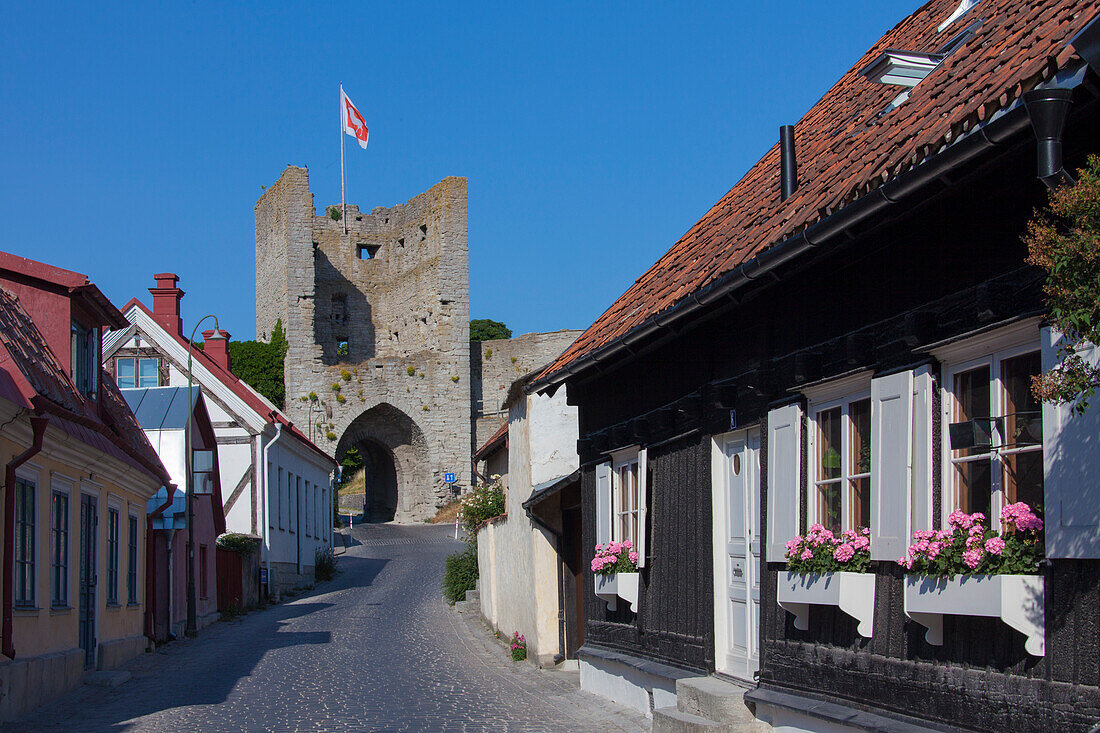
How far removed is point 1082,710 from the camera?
469 centimetres

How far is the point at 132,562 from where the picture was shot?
1617 centimetres

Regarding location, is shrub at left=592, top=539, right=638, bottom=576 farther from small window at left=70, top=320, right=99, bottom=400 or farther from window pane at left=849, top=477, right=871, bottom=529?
small window at left=70, top=320, right=99, bottom=400

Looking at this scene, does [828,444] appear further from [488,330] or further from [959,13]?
[488,330]

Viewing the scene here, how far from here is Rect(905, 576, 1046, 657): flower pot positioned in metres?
4.94

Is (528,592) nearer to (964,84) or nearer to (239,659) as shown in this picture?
(239,659)

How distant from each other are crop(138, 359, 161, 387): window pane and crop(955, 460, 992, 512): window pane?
2270 centimetres

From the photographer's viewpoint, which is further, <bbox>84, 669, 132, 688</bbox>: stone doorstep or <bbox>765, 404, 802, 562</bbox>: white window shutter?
<bbox>84, 669, 132, 688</bbox>: stone doorstep

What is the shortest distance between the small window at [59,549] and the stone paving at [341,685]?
0.98 metres

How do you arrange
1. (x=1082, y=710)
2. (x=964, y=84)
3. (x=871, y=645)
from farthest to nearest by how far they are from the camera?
(x=964, y=84), (x=871, y=645), (x=1082, y=710)

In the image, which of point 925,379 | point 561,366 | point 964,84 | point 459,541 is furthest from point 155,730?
point 459,541

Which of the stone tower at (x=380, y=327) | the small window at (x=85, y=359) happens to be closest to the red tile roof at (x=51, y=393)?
the small window at (x=85, y=359)

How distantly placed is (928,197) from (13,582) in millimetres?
8266

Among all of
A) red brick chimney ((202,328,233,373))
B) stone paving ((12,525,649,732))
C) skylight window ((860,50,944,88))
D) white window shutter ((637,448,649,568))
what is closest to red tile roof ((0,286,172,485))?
stone paving ((12,525,649,732))

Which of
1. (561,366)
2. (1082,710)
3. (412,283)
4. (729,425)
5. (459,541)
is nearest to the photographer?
(1082,710)
